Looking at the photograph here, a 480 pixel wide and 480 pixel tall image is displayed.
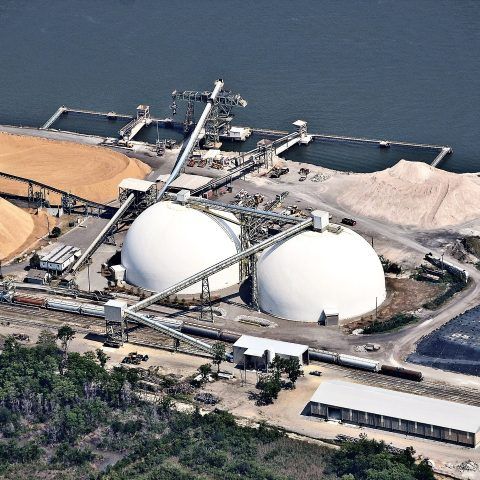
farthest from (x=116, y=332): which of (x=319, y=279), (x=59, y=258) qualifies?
(x=319, y=279)

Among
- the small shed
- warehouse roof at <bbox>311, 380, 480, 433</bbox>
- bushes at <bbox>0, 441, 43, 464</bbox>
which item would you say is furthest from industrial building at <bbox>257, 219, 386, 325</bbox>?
bushes at <bbox>0, 441, 43, 464</bbox>

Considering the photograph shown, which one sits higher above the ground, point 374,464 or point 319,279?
point 319,279

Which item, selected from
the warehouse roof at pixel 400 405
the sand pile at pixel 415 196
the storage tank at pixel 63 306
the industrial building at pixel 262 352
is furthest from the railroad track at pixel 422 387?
the sand pile at pixel 415 196

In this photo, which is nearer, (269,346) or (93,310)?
(269,346)

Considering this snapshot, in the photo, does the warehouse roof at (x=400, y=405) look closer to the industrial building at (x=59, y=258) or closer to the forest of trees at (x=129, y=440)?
the forest of trees at (x=129, y=440)

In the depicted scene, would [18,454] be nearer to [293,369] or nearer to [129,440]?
[129,440]

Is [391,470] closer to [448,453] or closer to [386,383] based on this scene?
[448,453]

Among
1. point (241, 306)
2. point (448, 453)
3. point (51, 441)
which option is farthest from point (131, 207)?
point (448, 453)
